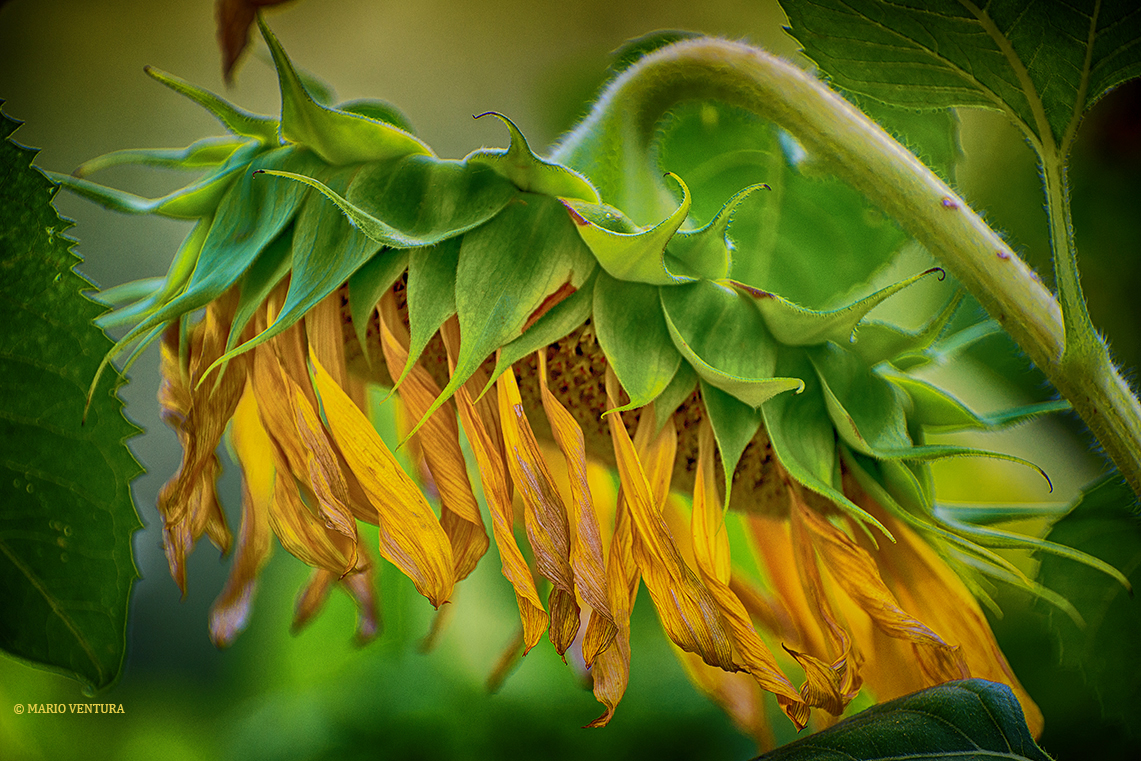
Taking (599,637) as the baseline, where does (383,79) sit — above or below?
above

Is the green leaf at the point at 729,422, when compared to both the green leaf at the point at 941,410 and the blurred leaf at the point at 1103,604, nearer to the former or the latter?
the green leaf at the point at 941,410

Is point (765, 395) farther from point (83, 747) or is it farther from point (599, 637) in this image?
point (83, 747)

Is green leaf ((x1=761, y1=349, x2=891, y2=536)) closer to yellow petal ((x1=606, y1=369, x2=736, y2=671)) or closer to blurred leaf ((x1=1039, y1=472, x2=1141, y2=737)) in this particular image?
yellow petal ((x1=606, y1=369, x2=736, y2=671))

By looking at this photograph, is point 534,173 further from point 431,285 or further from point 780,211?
point 780,211

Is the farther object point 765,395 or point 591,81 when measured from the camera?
point 591,81

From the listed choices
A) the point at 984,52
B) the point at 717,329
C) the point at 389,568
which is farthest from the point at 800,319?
the point at 389,568

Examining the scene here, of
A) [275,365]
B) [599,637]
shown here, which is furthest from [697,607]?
[275,365]

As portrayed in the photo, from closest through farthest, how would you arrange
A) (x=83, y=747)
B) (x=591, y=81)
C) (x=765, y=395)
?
(x=765, y=395) → (x=83, y=747) → (x=591, y=81)
